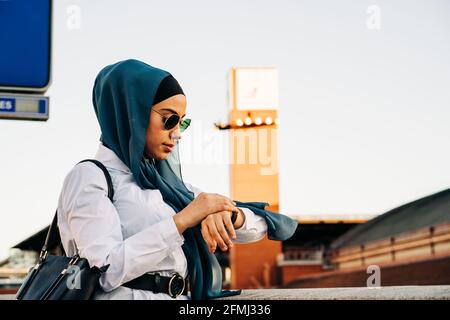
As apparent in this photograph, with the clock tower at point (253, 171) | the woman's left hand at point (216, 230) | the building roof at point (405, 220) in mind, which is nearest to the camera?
the woman's left hand at point (216, 230)

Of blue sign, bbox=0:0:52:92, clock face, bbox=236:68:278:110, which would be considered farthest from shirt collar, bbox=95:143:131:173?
clock face, bbox=236:68:278:110

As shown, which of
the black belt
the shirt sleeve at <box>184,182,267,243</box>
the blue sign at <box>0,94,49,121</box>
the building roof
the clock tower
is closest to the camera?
the black belt

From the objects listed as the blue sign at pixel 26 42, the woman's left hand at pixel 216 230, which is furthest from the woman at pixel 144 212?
the blue sign at pixel 26 42

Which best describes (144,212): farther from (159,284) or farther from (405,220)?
(405,220)

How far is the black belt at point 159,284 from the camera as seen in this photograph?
48.7 inches

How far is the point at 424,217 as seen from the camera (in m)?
8.99

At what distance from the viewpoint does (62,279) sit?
1.16 meters

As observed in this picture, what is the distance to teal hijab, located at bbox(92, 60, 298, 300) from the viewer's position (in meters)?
1.25

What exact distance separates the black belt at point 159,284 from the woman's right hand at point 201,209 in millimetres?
136

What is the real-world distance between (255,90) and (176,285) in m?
13.9

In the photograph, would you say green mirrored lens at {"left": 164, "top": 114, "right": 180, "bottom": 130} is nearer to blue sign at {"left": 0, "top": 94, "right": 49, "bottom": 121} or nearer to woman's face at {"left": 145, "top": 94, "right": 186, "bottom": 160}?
woman's face at {"left": 145, "top": 94, "right": 186, "bottom": 160}

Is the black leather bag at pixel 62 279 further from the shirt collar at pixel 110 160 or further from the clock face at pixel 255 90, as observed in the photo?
the clock face at pixel 255 90

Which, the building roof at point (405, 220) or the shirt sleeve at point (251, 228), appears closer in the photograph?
the shirt sleeve at point (251, 228)
